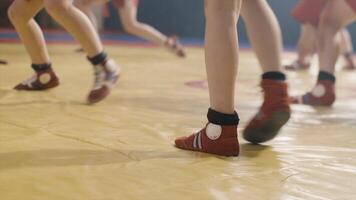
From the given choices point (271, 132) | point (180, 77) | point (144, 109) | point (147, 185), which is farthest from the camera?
point (180, 77)

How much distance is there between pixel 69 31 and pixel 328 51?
1.17 m

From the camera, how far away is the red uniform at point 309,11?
3291 mm

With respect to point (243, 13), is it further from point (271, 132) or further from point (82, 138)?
point (82, 138)

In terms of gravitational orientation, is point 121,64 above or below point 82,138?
below

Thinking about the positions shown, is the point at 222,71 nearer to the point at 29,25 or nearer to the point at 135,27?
the point at 29,25

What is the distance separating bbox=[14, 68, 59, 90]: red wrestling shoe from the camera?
2447mm

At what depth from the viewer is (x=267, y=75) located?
153 cm

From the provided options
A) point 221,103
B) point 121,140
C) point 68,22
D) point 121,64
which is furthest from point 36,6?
→ point 121,64

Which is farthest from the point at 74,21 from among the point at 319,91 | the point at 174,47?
the point at 174,47

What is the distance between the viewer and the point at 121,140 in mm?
1543

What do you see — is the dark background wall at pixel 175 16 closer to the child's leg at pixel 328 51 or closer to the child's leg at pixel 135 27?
the child's leg at pixel 135 27

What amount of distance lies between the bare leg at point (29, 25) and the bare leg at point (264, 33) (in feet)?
3.66

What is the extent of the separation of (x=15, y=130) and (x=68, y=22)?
2.21 feet

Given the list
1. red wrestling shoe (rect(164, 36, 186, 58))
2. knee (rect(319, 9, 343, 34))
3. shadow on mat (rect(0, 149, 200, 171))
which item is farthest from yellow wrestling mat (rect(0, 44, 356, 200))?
red wrestling shoe (rect(164, 36, 186, 58))
